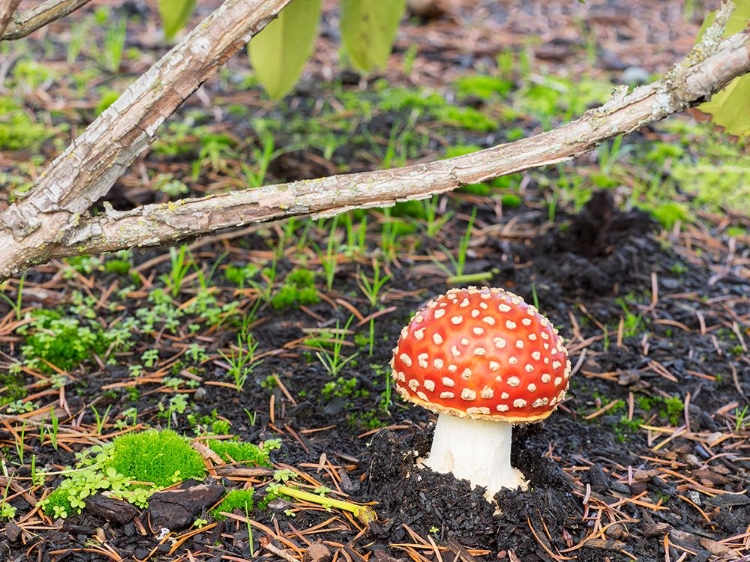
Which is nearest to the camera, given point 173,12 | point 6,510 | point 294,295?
point 6,510

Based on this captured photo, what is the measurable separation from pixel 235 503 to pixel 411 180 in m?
1.13

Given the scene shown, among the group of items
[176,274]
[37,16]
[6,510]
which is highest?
[37,16]

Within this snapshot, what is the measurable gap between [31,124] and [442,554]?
3.95m

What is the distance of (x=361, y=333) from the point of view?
3.61m

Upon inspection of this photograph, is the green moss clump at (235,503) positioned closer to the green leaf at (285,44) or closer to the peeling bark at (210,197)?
the peeling bark at (210,197)

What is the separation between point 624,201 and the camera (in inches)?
188

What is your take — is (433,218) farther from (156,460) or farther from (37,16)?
(37,16)

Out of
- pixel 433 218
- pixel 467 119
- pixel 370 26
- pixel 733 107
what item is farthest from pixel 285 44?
pixel 467 119

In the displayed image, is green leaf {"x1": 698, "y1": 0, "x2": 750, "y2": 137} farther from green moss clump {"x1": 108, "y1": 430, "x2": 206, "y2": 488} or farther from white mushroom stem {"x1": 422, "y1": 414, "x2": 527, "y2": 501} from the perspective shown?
green moss clump {"x1": 108, "y1": 430, "x2": 206, "y2": 488}

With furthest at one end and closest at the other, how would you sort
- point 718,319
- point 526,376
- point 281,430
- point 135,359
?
point 718,319 → point 135,359 → point 281,430 → point 526,376

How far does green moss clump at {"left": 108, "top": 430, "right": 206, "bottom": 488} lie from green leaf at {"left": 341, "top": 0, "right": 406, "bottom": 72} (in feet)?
6.92

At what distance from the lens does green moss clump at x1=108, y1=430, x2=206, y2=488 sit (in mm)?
2656

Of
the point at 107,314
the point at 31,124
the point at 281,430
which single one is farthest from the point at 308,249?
the point at 31,124

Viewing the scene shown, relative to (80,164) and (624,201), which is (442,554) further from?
(624,201)
